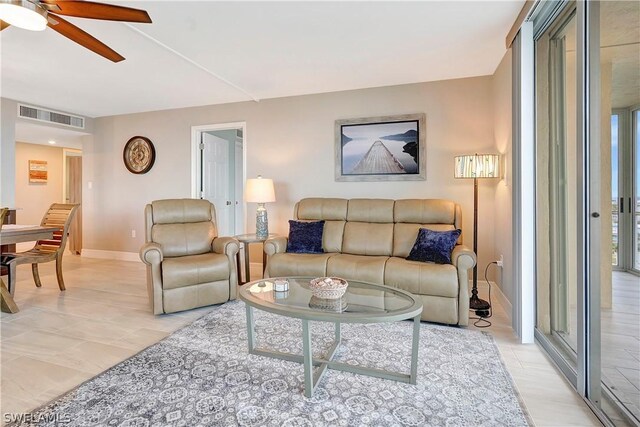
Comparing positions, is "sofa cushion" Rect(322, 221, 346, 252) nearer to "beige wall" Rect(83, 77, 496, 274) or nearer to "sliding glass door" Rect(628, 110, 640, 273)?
"beige wall" Rect(83, 77, 496, 274)

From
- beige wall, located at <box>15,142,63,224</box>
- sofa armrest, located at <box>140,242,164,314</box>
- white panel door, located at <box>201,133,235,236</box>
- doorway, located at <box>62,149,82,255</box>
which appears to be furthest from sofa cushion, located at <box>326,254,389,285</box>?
beige wall, located at <box>15,142,63,224</box>

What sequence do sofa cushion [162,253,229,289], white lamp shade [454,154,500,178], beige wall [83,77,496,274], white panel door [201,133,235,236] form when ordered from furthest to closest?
white panel door [201,133,235,236] → beige wall [83,77,496,274] → white lamp shade [454,154,500,178] → sofa cushion [162,253,229,289]

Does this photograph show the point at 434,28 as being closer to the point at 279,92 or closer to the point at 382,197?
the point at 382,197

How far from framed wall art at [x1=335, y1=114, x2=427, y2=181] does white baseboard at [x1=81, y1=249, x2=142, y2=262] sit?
371 cm

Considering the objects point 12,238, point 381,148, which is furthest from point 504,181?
point 12,238

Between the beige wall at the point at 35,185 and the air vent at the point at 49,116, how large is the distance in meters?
2.39

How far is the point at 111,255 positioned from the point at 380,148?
4793mm

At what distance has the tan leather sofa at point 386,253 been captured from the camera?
2566 millimetres

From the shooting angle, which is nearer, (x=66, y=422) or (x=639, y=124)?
(x=66, y=422)

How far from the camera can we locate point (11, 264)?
10.3 feet

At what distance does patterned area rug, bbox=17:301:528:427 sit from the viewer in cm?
150

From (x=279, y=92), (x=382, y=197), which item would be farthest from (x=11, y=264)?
(x=382, y=197)

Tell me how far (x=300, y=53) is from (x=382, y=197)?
6.14 feet
